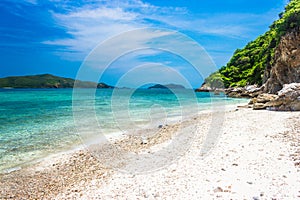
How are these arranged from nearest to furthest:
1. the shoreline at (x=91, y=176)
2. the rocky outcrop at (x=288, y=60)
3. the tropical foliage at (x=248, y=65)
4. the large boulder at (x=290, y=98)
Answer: the shoreline at (x=91, y=176)
the large boulder at (x=290, y=98)
the rocky outcrop at (x=288, y=60)
the tropical foliage at (x=248, y=65)

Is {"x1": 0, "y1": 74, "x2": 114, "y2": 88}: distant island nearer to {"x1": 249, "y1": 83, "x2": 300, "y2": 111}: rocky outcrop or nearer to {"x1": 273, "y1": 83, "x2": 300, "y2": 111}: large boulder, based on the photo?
{"x1": 249, "y1": 83, "x2": 300, "y2": 111}: rocky outcrop

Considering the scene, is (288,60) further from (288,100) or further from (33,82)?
(33,82)

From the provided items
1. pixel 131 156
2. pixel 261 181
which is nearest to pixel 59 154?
pixel 131 156

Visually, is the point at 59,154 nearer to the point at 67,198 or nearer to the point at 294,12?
the point at 67,198

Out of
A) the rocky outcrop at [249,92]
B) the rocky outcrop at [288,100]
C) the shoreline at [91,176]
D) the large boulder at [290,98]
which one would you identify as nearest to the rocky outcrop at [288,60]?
the rocky outcrop at [249,92]

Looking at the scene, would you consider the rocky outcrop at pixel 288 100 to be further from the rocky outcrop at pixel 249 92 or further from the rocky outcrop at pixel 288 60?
the rocky outcrop at pixel 249 92

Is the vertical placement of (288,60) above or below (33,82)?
below

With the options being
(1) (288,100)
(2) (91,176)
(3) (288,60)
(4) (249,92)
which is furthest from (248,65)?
(2) (91,176)

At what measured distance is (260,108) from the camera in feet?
65.8

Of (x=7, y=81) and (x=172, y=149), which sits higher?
(x=7, y=81)

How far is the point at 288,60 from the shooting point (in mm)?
29953

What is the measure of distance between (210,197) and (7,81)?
193 m

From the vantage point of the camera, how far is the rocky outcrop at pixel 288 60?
94.7 ft

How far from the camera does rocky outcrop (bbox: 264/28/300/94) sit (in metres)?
28.9
